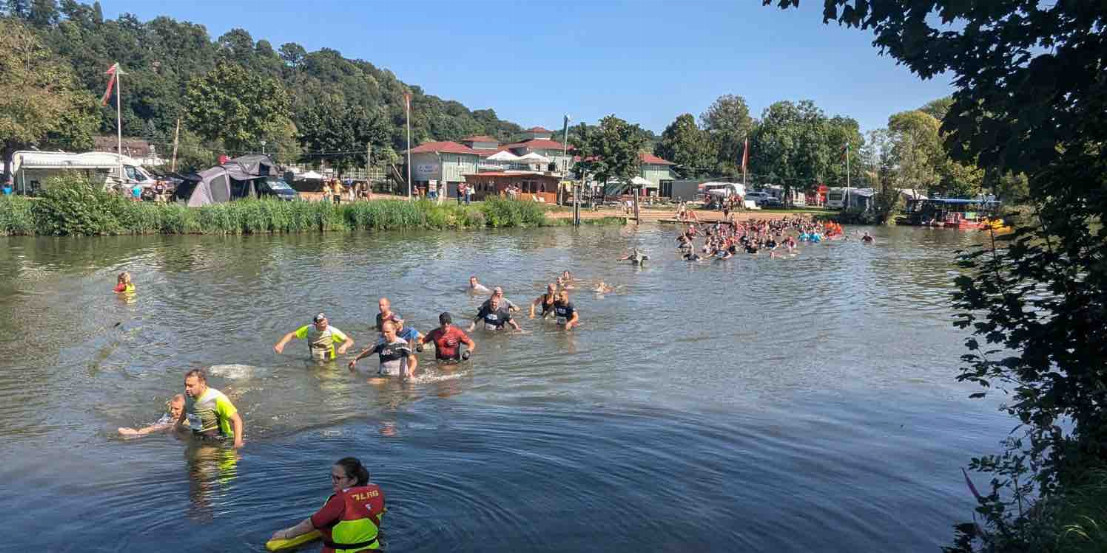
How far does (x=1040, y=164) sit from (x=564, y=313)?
1335cm

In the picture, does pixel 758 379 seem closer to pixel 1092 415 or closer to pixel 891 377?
pixel 891 377

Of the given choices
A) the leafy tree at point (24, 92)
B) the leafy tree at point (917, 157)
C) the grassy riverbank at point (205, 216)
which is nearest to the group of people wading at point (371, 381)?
the grassy riverbank at point (205, 216)

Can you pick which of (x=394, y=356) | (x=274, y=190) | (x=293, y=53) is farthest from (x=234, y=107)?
(x=293, y=53)

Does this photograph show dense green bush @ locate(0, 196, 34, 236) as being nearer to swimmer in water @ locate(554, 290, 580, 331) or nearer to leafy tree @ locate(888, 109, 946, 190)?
swimmer in water @ locate(554, 290, 580, 331)

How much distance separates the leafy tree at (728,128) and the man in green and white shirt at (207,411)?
85.6m

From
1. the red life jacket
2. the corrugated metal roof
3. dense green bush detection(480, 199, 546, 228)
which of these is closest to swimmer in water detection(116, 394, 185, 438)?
the red life jacket

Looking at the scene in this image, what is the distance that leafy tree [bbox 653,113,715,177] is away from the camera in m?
93.1

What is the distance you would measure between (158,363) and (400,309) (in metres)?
7.30

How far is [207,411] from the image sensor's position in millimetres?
9969

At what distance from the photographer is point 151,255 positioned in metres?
31.4

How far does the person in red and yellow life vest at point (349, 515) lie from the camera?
21.1 ft

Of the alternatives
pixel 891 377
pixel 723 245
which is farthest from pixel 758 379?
pixel 723 245

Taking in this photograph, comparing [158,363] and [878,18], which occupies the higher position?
[878,18]

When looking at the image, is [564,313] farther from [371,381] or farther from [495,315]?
[371,381]
